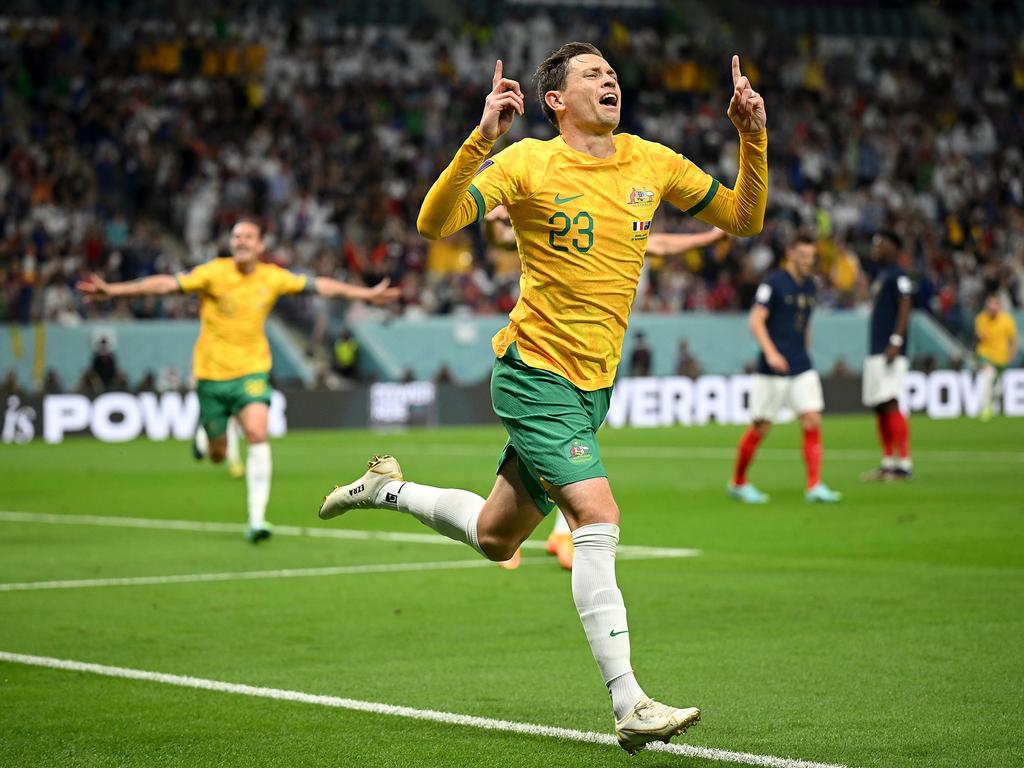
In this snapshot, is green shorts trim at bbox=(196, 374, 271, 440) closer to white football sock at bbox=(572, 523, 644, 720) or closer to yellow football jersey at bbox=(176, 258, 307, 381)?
yellow football jersey at bbox=(176, 258, 307, 381)

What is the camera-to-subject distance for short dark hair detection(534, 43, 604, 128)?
6520 millimetres

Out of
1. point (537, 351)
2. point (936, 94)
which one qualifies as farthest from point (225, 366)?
point (936, 94)

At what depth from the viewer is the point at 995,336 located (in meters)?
31.5

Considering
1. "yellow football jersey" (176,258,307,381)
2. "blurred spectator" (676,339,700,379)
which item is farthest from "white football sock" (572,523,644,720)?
"blurred spectator" (676,339,700,379)

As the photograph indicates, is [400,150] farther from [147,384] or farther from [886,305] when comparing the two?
[886,305]

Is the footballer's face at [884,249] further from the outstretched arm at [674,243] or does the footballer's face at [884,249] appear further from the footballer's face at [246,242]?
the footballer's face at [246,242]

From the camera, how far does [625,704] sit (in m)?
5.64

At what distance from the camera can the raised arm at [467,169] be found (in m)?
5.82

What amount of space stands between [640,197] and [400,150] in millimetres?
29621

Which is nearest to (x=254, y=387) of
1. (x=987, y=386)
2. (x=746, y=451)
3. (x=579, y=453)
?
(x=746, y=451)

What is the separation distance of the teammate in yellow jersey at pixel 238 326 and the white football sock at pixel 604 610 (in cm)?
756

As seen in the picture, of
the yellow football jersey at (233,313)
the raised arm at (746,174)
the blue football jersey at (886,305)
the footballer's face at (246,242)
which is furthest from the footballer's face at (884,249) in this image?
the raised arm at (746,174)

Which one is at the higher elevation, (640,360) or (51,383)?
(640,360)

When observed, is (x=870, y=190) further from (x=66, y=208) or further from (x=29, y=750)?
(x=29, y=750)
